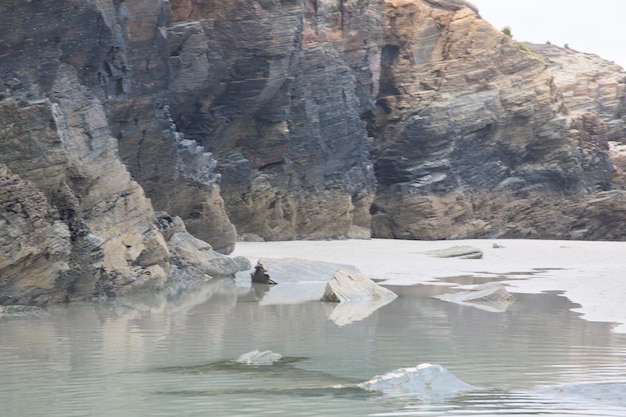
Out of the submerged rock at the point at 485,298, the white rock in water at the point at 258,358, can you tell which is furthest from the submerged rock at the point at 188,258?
the white rock in water at the point at 258,358

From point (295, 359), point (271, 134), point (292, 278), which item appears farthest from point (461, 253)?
point (295, 359)

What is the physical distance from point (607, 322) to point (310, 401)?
20.8 feet

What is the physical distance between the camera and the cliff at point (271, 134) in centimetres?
1445

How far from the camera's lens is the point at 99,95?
56.9ft

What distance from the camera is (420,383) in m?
7.05

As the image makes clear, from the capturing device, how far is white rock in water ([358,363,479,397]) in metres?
6.97

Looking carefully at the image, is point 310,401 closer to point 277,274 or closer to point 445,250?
point 277,274

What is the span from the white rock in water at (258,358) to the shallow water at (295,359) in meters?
0.14

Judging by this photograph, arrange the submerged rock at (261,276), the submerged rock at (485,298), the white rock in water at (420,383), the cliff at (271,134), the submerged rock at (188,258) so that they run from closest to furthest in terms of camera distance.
Answer: the white rock in water at (420,383) < the submerged rock at (485,298) < the cliff at (271,134) < the submerged rock at (261,276) < the submerged rock at (188,258)

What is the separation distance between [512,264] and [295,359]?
604 inches

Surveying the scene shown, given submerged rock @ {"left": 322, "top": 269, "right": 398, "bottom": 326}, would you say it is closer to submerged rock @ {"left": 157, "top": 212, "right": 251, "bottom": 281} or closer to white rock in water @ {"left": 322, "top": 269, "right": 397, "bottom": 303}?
white rock in water @ {"left": 322, "top": 269, "right": 397, "bottom": 303}

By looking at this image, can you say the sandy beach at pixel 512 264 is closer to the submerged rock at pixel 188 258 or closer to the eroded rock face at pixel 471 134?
the submerged rock at pixel 188 258

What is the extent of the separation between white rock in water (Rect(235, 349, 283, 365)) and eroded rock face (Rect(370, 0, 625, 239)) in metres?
27.4

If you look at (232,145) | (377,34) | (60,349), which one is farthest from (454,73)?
(60,349)
